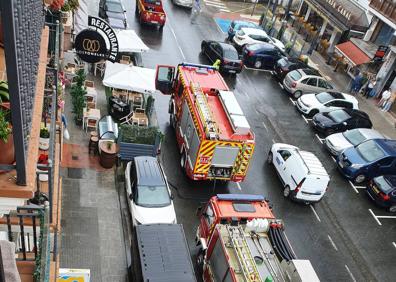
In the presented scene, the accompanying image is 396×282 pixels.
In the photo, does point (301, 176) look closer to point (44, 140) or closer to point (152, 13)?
point (44, 140)

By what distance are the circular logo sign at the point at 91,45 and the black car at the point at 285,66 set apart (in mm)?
16106

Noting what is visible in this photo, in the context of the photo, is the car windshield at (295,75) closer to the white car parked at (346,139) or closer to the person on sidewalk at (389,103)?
the white car parked at (346,139)

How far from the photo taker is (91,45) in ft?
54.5

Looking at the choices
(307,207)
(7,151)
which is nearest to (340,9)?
(307,207)

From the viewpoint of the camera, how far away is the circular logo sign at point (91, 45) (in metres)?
16.4

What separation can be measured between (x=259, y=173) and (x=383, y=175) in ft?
20.5

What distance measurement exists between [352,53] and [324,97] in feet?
25.2

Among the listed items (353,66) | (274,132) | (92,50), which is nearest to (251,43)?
(353,66)

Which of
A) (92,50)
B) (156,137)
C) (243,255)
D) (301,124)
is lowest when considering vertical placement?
(301,124)

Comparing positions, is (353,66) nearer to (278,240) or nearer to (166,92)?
(166,92)

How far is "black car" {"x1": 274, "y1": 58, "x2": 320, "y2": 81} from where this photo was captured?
29886 millimetres

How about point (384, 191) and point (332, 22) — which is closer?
point (384, 191)

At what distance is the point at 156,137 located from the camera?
736 inches

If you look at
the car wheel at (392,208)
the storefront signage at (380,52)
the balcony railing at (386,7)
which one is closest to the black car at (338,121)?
the car wheel at (392,208)
